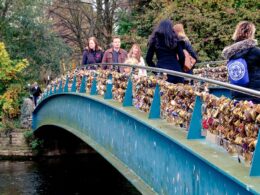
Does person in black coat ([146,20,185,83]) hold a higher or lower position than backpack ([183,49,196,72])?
higher

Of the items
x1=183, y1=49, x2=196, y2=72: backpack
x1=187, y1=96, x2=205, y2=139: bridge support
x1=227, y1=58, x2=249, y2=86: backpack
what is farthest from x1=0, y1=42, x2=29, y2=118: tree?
x1=227, y1=58, x2=249, y2=86: backpack

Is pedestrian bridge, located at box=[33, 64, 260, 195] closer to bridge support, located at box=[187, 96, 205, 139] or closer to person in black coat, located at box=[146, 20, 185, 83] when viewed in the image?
bridge support, located at box=[187, 96, 205, 139]

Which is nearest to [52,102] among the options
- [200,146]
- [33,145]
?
[33,145]

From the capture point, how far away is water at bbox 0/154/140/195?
19.0 metres

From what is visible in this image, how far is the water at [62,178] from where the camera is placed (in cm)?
1902

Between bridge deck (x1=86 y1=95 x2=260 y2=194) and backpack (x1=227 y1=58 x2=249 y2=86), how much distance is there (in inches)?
27.5

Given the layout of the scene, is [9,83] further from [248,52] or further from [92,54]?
[248,52]

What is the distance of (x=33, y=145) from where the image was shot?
2430 centimetres

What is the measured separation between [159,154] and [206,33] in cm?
1656

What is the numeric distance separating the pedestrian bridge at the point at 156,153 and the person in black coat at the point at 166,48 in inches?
31.3

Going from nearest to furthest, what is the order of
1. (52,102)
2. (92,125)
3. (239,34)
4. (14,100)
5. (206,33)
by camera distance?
(239,34) < (92,125) < (52,102) < (206,33) < (14,100)

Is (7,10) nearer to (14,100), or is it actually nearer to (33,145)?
(14,100)

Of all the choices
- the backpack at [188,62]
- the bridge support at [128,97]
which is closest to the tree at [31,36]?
the bridge support at [128,97]

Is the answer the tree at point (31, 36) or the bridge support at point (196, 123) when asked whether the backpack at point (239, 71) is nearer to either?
the bridge support at point (196, 123)
